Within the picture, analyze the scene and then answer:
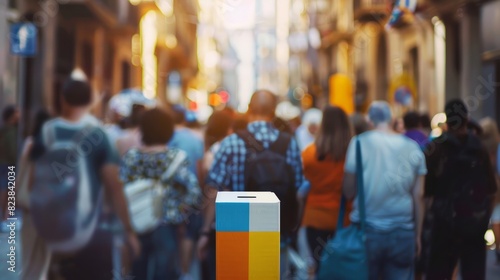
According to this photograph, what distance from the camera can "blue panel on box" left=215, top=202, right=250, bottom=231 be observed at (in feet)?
12.2

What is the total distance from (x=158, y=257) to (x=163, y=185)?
0.57 meters

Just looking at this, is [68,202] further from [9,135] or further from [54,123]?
[9,135]

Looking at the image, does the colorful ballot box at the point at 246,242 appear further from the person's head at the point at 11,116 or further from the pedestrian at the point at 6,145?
the person's head at the point at 11,116

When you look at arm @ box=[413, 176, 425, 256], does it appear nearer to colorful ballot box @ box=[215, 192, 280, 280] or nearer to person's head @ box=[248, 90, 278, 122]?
person's head @ box=[248, 90, 278, 122]

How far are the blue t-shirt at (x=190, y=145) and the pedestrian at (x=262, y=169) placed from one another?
2.10 m

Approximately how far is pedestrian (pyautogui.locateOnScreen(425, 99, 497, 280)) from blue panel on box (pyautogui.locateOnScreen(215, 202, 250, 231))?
3.29 metres

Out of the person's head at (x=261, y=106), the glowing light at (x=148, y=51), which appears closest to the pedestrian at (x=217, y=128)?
the person's head at (x=261, y=106)

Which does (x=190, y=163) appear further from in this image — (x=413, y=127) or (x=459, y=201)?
(x=413, y=127)

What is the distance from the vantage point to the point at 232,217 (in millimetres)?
3766

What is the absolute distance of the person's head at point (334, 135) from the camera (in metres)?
7.39

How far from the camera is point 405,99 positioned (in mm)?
14906

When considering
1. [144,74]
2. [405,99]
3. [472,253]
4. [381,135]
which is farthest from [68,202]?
[144,74]

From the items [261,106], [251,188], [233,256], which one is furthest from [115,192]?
[233,256]

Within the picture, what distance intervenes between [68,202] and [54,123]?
0.58 meters
